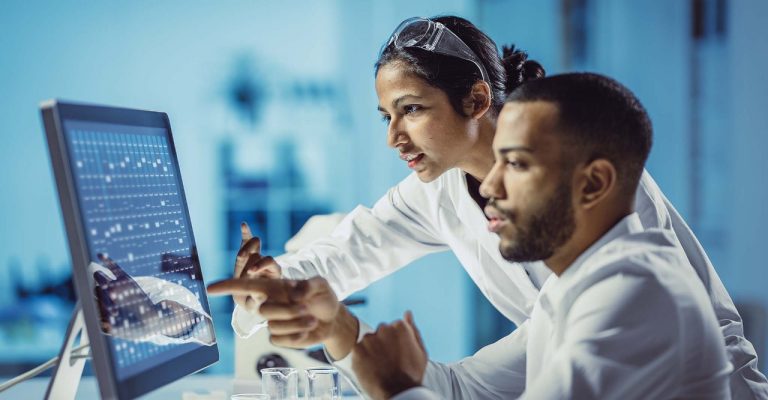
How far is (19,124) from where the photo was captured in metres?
4.53

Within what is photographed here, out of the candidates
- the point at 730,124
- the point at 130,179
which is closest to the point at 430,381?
the point at 130,179

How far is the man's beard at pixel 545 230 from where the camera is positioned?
1.13 meters

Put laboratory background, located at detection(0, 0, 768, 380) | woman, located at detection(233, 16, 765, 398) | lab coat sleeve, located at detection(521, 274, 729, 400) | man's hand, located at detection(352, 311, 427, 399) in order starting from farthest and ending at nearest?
laboratory background, located at detection(0, 0, 768, 380)
woman, located at detection(233, 16, 765, 398)
man's hand, located at detection(352, 311, 427, 399)
lab coat sleeve, located at detection(521, 274, 729, 400)

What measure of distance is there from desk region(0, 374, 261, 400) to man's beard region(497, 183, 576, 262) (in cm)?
89

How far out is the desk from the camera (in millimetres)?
1853

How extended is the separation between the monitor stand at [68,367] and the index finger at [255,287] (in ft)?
0.75

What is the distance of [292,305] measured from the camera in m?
1.16

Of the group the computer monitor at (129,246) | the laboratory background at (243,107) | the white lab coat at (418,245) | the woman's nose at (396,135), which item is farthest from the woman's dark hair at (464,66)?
the laboratory background at (243,107)

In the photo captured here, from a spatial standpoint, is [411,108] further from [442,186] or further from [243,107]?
[243,107]

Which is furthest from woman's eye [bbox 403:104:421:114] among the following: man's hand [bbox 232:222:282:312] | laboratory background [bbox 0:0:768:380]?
laboratory background [bbox 0:0:768:380]

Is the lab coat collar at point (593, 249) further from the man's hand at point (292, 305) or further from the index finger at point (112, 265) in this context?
the index finger at point (112, 265)

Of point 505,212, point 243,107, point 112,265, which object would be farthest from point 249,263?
point 243,107

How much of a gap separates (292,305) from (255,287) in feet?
0.21

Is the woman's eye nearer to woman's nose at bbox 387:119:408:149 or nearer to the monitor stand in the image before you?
woman's nose at bbox 387:119:408:149
